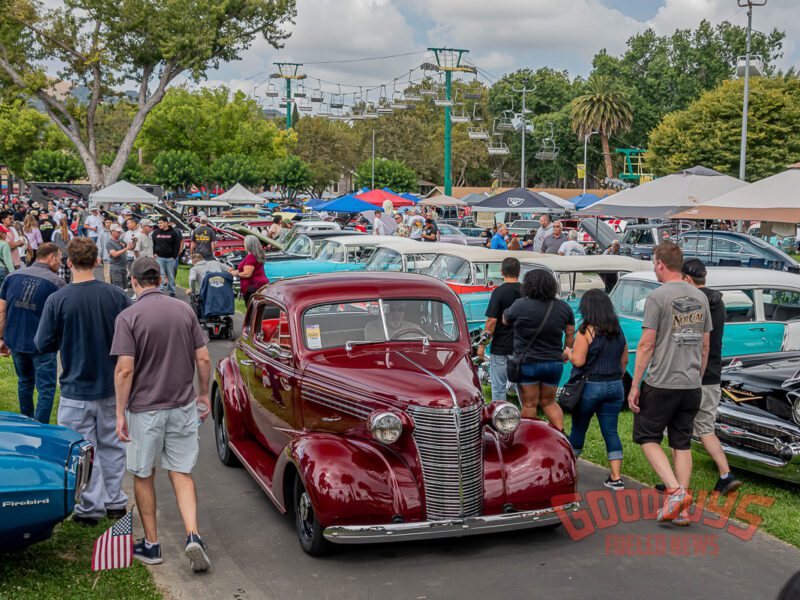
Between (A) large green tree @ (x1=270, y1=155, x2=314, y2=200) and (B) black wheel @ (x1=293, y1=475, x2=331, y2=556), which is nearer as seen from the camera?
(B) black wheel @ (x1=293, y1=475, x2=331, y2=556)

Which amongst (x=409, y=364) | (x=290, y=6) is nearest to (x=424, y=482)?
(x=409, y=364)

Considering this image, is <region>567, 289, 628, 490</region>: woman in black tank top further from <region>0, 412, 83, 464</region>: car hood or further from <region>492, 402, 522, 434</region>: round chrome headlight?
<region>0, 412, 83, 464</region>: car hood

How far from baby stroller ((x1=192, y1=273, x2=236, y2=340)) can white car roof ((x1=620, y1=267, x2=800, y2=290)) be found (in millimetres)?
7163

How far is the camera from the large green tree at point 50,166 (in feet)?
243

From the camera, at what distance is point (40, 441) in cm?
530

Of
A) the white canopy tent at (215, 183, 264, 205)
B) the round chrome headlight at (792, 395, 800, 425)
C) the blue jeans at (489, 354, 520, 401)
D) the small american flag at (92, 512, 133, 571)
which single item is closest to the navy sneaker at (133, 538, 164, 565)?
the small american flag at (92, 512, 133, 571)

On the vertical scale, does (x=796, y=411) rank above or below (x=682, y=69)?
below

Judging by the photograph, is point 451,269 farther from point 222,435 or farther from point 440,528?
point 440,528

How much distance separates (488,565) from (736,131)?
5566cm

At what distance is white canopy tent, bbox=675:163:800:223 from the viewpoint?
1263 centimetres

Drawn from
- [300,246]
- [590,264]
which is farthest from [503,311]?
[300,246]

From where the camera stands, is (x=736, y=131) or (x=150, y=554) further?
(x=736, y=131)

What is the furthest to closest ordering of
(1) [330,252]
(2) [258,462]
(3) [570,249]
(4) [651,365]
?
(1) [330,252] < (3) [570,249] < (2) [258,462] < (4) [651,365]

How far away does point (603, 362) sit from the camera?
7207mm
